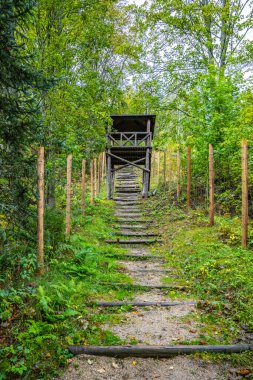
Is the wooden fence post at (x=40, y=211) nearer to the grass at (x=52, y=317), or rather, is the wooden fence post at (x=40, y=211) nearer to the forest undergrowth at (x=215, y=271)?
the grass at (x=52, y=317)

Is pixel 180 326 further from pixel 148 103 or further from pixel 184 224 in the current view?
pixel 148 103

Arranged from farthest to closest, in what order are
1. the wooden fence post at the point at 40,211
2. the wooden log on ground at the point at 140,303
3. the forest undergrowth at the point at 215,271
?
the wooden fence post at the point at 40,211 < the wooden log on ground at the point at 140,303 < the forest undergrowth at the point at 215,271

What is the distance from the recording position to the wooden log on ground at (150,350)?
10.7 ft

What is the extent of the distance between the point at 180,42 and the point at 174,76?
2057mm

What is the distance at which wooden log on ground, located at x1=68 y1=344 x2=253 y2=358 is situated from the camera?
3275 millimetres

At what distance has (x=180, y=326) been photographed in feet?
12.8

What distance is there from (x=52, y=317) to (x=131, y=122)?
14.4 meters

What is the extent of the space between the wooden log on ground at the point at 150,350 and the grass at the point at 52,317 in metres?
0.14

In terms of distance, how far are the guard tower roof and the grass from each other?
410 inches

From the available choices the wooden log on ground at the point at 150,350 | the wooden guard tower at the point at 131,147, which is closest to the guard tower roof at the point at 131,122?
the wooden guard tower at the point at 131,147

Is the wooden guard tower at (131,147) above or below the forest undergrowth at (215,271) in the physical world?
above

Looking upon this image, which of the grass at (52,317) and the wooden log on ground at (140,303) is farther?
the wooden log on ground at (140,303)

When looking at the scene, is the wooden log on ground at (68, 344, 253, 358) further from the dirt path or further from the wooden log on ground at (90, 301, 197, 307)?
the wooden log on ground at (90, 301, 197, 307)

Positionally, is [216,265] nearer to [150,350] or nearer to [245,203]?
[245,203]
